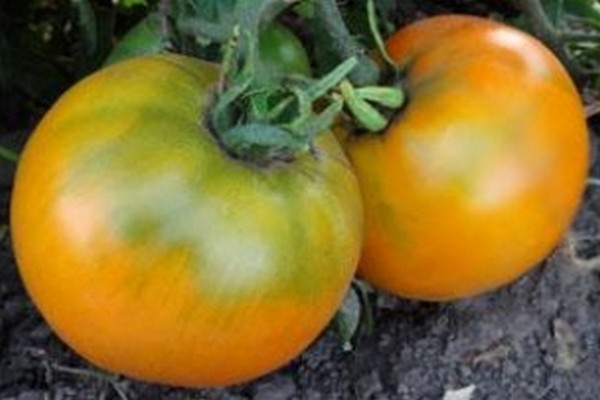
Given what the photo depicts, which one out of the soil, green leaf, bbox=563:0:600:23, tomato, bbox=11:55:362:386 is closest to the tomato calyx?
tomato, bbox=11:55:362:386

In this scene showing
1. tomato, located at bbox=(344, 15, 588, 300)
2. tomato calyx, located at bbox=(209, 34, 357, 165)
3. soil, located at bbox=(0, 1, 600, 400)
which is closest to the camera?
tomato calyx, located at bbox=(209, 34, 357, 165)

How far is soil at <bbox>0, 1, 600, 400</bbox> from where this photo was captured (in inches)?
55.0

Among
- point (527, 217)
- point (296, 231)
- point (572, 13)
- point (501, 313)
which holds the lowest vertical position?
point (501, 313)

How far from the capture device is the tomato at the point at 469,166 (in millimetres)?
1249

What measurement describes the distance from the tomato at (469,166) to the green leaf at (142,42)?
0.63 ft

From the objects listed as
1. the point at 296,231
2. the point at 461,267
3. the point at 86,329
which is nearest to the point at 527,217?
the point at 461,267

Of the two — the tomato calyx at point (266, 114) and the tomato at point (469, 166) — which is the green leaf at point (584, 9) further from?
the tomato calyx at point (266, 114)

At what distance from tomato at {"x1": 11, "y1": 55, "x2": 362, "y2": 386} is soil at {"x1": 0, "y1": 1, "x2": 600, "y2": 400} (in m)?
0.24

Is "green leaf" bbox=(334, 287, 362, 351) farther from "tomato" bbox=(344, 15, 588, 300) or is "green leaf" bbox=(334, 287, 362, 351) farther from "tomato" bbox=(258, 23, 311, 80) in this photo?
"tomato" bbox=(258, 23, 311, 80)

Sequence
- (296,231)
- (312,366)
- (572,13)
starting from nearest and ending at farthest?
(296,231) → (312,366) → (572,13)

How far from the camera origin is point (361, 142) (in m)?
1.27

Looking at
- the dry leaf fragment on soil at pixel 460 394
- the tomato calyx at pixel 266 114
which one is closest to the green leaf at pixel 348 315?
the dry leaf fragment on soil at pixel 460 394

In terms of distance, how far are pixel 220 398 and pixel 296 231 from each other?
1.11ft

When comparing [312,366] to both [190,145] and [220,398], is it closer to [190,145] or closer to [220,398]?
[220,398]
